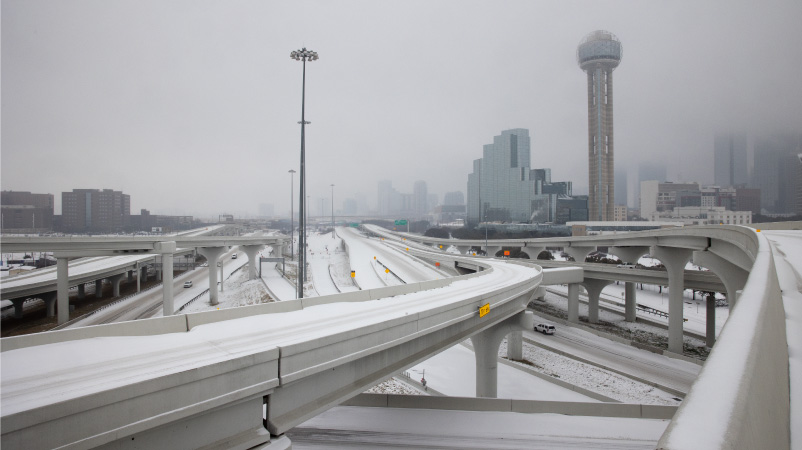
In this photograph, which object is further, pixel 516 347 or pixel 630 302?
pixel 630 302

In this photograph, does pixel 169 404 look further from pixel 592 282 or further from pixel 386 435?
→ pixel 592 282

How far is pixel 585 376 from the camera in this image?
60.7ft

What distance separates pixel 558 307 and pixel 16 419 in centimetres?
4065

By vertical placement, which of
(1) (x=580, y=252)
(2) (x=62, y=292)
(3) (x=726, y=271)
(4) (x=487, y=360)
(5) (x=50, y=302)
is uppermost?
(3) (x=726, y=271)

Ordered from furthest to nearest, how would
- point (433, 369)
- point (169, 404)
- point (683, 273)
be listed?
point (683, 273), point (433, 369), point (169, 404)

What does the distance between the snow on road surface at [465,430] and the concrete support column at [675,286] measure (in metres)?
20.3

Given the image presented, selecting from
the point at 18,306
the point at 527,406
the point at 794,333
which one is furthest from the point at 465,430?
the point at 18,306

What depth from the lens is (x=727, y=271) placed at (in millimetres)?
19078

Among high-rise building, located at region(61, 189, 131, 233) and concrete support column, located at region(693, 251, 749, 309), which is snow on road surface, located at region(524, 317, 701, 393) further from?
high-rise building, located at region(61, 189, 131, 233)

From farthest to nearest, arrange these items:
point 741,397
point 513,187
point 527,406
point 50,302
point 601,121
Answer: point 513,187, point 601,121, point 50,302, point 527,406, point 741,397

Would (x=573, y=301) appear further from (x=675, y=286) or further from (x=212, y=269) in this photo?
(x=212, y=269)

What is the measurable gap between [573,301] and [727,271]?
43.6ft

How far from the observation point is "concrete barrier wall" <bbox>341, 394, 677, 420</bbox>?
914 centimetres

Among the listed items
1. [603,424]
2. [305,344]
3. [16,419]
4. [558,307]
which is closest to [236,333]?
[305,344]
